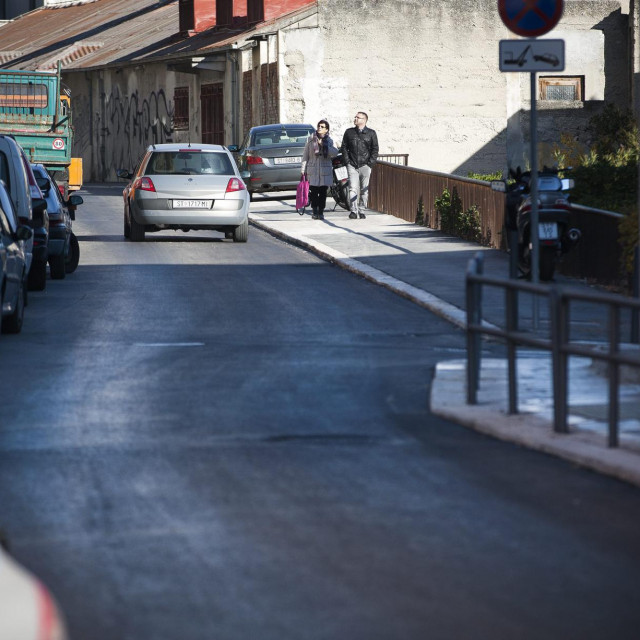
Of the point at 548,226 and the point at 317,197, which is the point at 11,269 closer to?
the point at 548,226

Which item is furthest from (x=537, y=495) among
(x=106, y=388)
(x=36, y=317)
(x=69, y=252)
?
(x=69, y=252)

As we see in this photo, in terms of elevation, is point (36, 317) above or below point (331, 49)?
below

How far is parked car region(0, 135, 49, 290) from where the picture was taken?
675 inches

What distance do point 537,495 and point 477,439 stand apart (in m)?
1.57

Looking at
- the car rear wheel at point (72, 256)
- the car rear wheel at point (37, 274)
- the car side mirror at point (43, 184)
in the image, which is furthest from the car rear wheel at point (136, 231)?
the car rear wheel at point (37, 274)

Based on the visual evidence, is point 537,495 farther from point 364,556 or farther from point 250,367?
point 250,367

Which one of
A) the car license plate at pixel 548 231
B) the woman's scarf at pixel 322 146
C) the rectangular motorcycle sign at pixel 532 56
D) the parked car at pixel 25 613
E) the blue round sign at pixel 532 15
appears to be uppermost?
the blue round sign at pixel 532 15

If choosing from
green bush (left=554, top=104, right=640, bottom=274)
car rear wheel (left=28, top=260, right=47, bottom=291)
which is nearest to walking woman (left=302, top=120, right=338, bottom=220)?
green bush (left=554, top=104, right=640, bottom=274)

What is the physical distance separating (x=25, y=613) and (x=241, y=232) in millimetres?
22082

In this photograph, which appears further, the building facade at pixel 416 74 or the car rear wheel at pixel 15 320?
the building facade at pixel 416 74

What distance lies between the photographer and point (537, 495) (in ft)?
23.0

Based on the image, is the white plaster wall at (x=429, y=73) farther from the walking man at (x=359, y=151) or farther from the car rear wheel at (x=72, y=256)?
the car rear wheel at (x=72, y=256)

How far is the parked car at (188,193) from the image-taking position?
80.7ft

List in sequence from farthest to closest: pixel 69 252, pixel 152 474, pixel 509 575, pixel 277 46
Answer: pixel 277 46 → pixel 69 252 → pixel 152 474 → pixel 509 575
